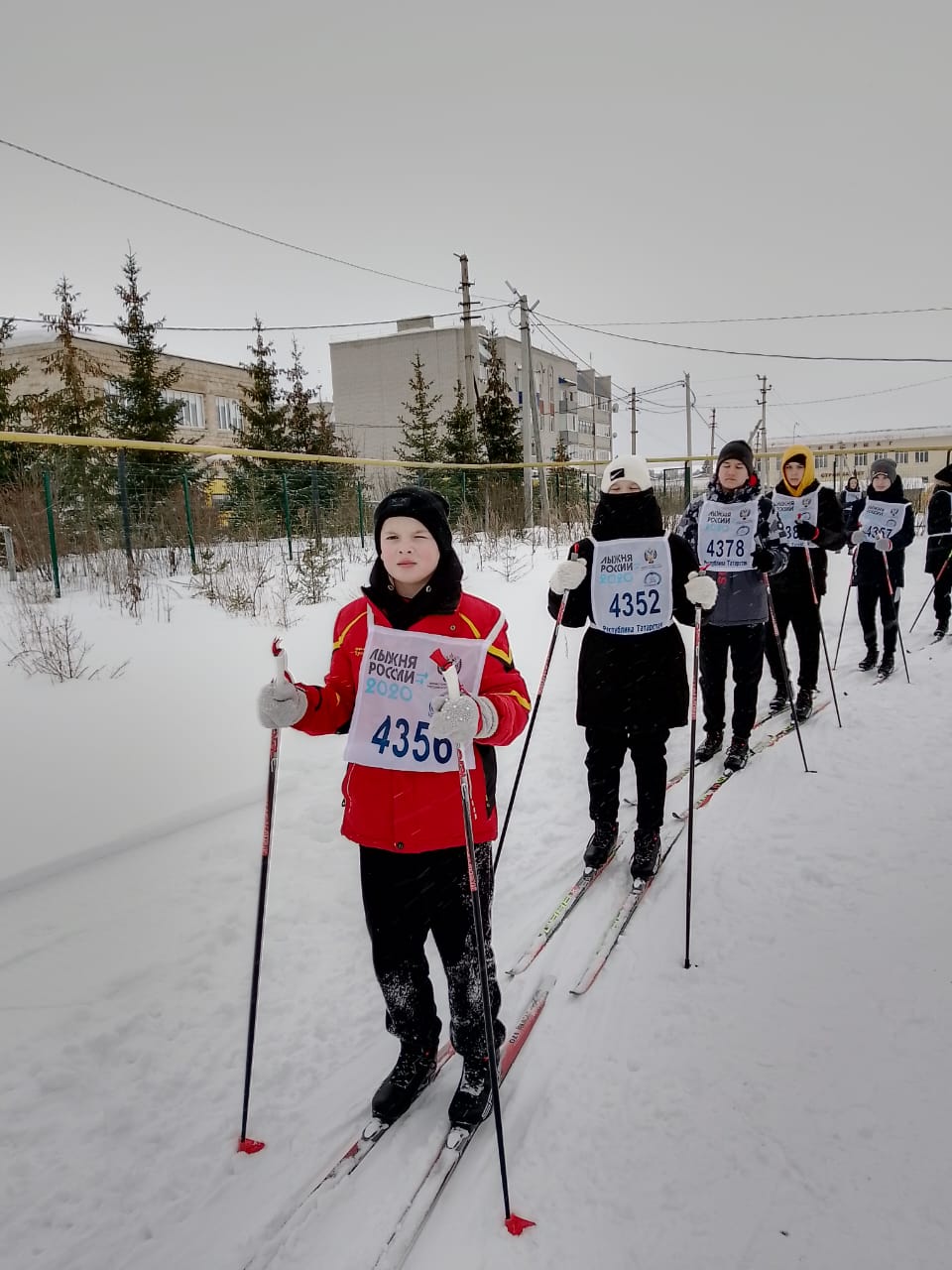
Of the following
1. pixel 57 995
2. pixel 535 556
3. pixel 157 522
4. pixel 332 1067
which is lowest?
pixel 332 1067

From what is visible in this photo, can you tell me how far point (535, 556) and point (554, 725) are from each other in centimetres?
641

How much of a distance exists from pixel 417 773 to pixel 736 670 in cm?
367

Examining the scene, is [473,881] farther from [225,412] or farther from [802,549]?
[225,412]

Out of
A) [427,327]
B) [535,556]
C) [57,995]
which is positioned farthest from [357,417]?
[57,995]

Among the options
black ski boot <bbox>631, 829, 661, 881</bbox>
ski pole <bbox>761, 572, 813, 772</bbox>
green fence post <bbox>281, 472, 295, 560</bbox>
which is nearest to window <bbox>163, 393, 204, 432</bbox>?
green fence post <bbox>281, 472, 295, 560</bbox>

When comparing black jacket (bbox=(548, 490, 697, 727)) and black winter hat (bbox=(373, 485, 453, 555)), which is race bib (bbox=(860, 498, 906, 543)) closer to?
black jacket (bbox=(548, 490, 697, 727))

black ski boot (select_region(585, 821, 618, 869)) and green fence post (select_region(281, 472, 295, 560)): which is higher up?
green fence post (select_region(281, 472, 295, 560))

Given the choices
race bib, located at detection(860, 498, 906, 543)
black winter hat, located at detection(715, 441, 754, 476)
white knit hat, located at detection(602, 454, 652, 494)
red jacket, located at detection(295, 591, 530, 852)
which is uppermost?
black winter hat, located at detection(715, 441, 754, 476)

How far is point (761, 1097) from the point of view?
2.28m

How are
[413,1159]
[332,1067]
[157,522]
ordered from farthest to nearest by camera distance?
[157,522] → [332,1067] → [413,1159]

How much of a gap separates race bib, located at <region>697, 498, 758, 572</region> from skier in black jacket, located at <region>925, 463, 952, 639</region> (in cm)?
463

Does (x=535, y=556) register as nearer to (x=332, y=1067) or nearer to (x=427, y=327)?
(x=332, y=1067)

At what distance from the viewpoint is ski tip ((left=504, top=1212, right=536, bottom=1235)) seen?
1.87 meters

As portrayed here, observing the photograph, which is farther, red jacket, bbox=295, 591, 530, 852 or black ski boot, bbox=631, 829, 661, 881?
black ski boot, bbox=631, 829, 661, 881
